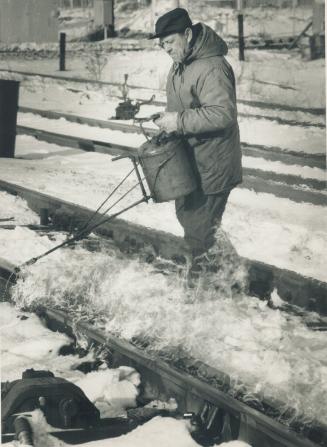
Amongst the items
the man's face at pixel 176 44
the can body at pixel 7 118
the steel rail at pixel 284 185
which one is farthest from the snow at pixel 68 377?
the can body at pixel 7 118

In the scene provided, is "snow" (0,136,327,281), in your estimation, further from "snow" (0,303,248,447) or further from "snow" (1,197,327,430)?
"snow" (0,303,248,447)

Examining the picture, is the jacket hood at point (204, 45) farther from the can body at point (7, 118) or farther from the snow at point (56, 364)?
the can body at point (7, 118)

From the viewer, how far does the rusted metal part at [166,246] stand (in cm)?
535

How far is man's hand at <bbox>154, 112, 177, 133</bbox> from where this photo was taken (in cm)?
478

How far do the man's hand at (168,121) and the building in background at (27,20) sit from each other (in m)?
18.0

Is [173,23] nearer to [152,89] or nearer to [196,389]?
[196,389]

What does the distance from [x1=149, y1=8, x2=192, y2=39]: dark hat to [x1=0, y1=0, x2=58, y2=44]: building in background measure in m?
18.0

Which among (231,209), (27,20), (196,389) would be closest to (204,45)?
(196,389)

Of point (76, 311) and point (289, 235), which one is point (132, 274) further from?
point (289, 235)

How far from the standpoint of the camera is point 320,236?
6.72 metres

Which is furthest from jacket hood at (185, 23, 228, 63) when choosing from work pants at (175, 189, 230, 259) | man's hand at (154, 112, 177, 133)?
A: work pants at (175, 189, 230, 259)

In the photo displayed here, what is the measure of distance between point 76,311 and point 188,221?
1.00 meters

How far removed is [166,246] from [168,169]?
1.70 m

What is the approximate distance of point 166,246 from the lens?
257 inches
